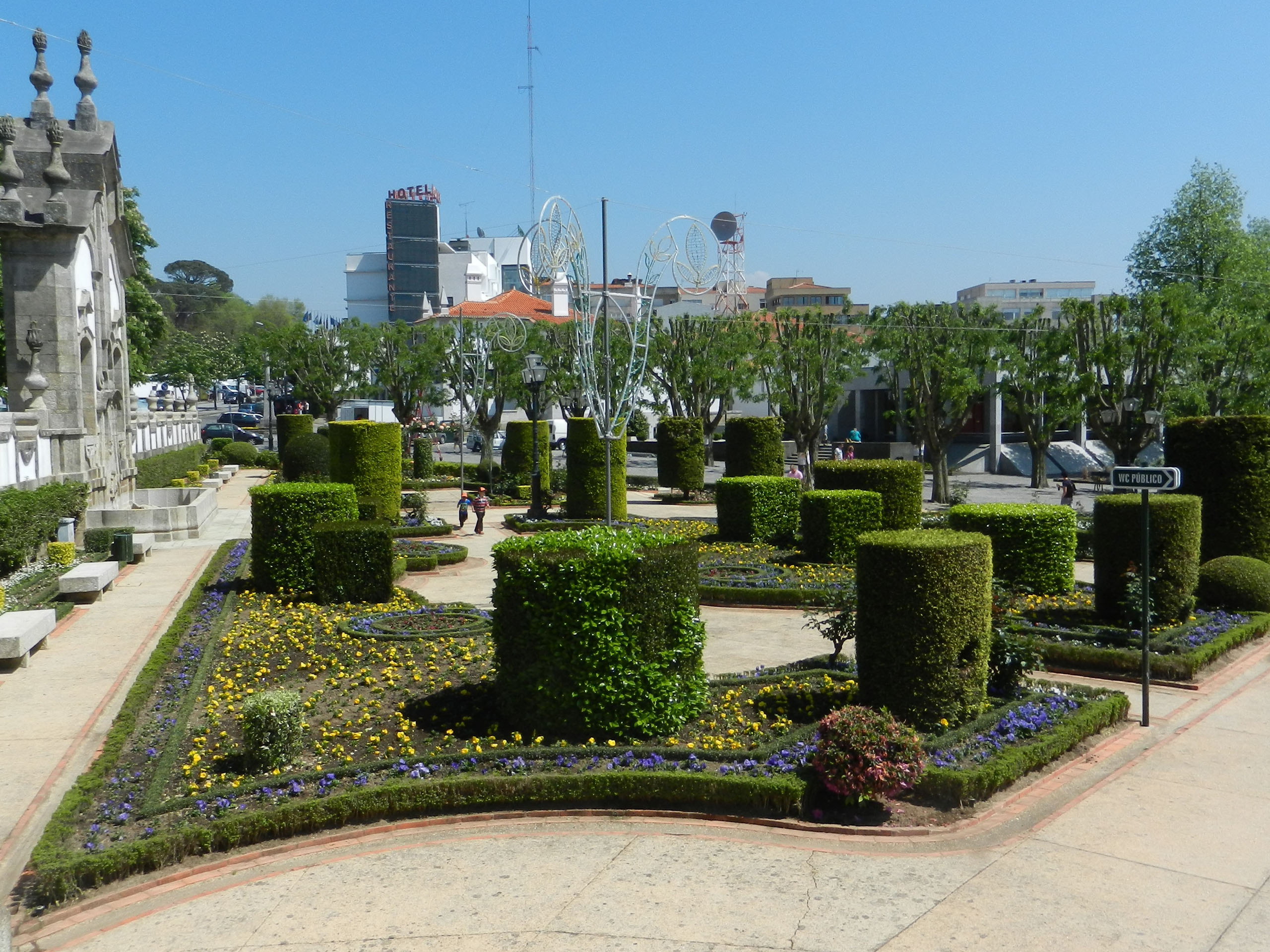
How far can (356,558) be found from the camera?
14781 millimetres

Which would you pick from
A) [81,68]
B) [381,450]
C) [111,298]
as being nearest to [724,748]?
[381,450]

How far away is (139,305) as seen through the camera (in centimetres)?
4297

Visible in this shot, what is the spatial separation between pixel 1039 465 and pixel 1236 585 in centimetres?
2473

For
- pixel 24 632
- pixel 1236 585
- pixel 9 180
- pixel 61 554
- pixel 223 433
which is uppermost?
pixel 9 180

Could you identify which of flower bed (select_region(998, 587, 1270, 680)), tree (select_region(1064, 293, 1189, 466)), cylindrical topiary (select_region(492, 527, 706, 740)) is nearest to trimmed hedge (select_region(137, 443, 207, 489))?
cylindrical topiary (select_region(492, 527, 706, 740))

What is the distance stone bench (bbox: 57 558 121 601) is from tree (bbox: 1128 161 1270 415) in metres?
25.9

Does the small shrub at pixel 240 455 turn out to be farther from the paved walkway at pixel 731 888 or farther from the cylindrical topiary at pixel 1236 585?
the paved walkway at pixel 731 888

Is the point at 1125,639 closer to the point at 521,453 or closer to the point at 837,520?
the point at 837,520

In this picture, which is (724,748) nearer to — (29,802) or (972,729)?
(972,729)

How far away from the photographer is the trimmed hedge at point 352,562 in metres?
14.7

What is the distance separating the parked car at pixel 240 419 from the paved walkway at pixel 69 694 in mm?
57144

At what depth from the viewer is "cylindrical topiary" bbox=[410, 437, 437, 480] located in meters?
38.4

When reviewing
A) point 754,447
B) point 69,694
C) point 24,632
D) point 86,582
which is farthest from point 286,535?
point 754,447

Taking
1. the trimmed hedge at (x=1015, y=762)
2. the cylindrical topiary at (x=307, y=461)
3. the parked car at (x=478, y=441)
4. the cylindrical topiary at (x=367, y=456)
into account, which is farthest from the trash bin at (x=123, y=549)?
the parked car at (x=478, y=441)
